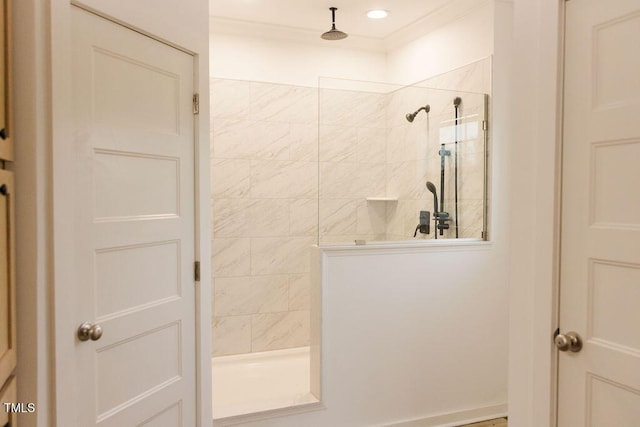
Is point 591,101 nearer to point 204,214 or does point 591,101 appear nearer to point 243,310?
point 204,214

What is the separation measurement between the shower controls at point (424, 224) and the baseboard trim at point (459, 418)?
1.13 m

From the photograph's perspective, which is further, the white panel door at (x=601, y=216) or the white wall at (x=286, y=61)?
the white wall at (x=286, y=61)

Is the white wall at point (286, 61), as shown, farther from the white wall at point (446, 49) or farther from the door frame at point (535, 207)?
the door frame at point (535, 207)

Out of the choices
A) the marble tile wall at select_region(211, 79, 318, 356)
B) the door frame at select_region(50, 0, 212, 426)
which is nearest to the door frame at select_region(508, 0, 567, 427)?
the door frame at select_region(50, 0, 212, 426)

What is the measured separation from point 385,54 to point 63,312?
340 cm

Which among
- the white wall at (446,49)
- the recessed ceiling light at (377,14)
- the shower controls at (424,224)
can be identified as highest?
the recessed ceiling light at (377,14)

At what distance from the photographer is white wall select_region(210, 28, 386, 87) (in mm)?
3574

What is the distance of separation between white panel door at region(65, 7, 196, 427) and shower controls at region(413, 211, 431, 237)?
161 cm

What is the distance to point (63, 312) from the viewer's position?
4.84 ft

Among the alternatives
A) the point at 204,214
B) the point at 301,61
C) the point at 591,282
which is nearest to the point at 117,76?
the point at 204,214

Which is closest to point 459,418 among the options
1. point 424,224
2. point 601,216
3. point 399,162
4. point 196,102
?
point 424,224

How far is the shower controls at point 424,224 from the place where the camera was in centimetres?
311

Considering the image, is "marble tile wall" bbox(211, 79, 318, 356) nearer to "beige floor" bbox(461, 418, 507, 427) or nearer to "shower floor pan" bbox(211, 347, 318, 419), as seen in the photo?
"shower floor pan" bbox(211, 347, 318, 419)

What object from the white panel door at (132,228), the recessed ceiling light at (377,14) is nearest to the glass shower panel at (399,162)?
the recessed ceiling light at (377,14)
